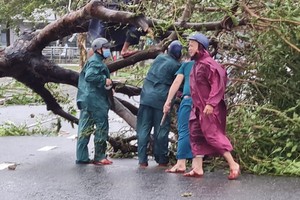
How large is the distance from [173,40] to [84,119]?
1.64 meters

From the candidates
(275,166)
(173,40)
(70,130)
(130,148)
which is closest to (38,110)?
(70,130)

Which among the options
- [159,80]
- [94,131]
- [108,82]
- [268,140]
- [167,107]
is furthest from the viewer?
[94,131]

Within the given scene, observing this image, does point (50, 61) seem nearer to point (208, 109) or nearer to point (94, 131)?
point (94, 131)

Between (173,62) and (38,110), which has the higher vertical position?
(173,62)

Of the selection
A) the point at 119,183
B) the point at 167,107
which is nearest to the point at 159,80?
the point at 167,107

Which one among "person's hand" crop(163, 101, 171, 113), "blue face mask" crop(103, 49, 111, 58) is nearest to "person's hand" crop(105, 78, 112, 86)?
"blue face mask" crop(103, 49, 111, 58)

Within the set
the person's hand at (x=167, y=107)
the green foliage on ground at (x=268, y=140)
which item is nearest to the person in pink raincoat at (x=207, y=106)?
the green foliage on ground at (x=268, y=140)

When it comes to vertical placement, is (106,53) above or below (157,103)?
above

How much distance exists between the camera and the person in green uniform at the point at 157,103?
29.9ft

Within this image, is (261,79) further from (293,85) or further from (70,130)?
(70,130)

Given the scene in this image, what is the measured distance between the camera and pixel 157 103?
925 centimetres

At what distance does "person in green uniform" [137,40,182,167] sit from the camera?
9.12m

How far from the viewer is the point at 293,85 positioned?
8.77 m

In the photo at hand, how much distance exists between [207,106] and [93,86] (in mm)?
1995
